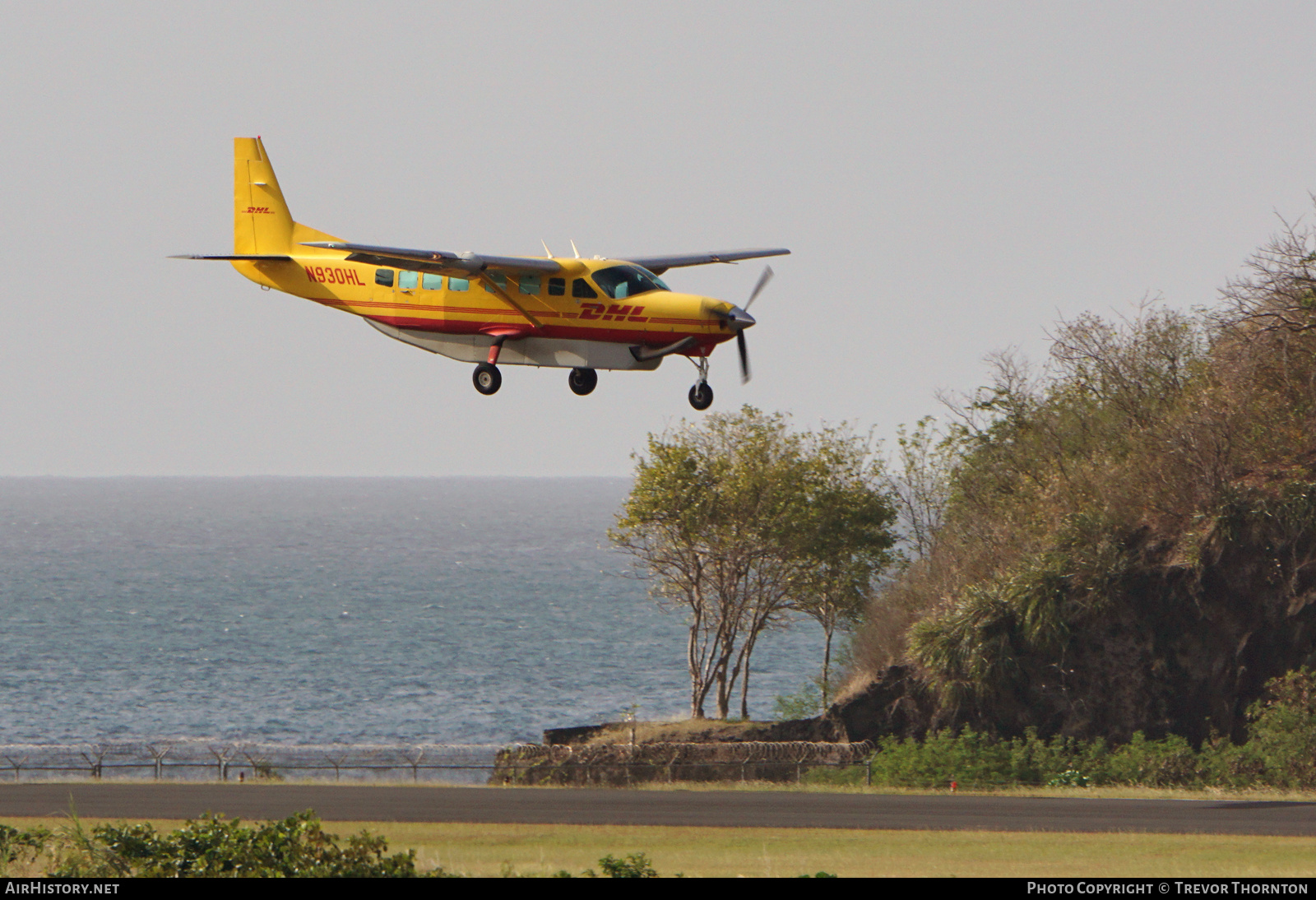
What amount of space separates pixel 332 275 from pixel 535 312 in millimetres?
5427

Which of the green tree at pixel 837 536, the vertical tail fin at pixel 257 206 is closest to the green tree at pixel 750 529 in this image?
the green tree at pixel 837 536

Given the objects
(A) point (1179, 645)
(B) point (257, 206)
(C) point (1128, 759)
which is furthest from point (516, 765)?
(B) point (257, 206)

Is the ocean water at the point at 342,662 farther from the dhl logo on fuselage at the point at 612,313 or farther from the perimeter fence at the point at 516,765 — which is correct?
the dhl logo on fuselage at the point at 612,313

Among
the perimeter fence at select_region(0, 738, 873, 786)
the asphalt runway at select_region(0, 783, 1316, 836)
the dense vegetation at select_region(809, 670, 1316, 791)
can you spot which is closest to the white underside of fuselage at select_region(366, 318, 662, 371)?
the asphalt runway at select_region(0, 783, 1316, 836)

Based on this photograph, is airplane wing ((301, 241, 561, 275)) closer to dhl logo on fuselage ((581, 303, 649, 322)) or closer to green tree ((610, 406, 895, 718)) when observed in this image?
dhl logo on fuselage ((581, 303, 649, 322))

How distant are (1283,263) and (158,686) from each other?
77.8 meters

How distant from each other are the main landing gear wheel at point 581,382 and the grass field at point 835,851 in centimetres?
1018

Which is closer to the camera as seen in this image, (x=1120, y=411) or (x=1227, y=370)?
(x=1227, y=370)

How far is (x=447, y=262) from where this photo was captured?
1099 inches

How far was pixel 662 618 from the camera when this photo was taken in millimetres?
146500

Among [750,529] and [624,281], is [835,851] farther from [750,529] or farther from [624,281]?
[750,529]

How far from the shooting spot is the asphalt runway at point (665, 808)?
41156mm
